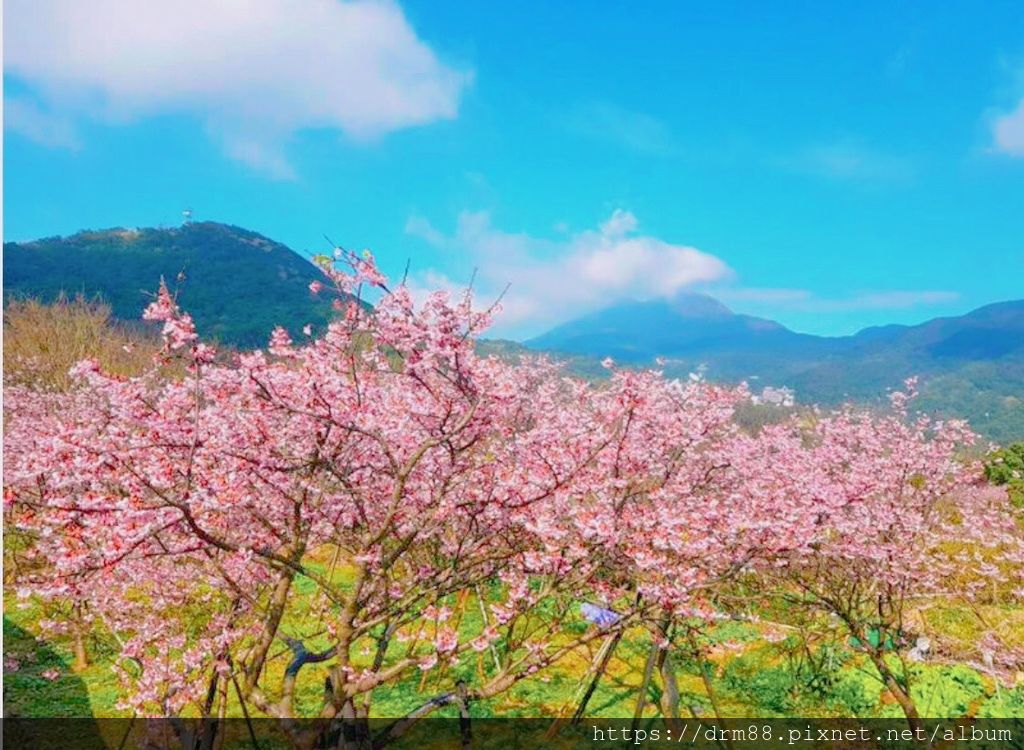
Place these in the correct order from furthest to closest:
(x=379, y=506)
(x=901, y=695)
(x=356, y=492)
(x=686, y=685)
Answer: (x=686, y=685) → (x=901, y=695) → (x=379, y=506) → (x=356, y=492)

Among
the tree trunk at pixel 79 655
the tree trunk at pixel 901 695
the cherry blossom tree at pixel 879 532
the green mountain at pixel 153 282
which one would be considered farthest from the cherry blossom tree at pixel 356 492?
the green mountain at pixel 153 282

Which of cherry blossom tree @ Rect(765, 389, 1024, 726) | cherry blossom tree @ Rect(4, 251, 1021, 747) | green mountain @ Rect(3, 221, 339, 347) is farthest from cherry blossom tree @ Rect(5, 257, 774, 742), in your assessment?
green mountain @ Rect(3, 221, 339, 347)

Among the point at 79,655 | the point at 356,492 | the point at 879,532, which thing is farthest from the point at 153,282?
the point at 879,532

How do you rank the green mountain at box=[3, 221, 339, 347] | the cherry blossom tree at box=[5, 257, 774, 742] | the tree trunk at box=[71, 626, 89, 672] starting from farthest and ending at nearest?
1. the green mountain at box=[3, 221, 339, 347]
2. the tree trunk at box=[71, 626, 89, 672]
3. the cherry blossom tree at box=[5, 257, 774, 742]

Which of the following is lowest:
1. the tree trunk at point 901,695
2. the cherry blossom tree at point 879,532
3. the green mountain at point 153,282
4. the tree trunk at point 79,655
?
the tree trunk at point 79,655

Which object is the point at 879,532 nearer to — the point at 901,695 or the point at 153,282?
the point at 901,695

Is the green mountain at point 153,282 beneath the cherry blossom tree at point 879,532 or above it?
above

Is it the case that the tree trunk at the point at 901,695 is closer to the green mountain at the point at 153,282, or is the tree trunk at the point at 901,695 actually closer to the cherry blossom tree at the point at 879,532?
the cherry blossom tree at the point at 879,532

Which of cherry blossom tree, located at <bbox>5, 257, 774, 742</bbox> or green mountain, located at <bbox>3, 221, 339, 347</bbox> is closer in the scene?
cherry blossom tree, located at <bbox>5, 257, 774, 742</bbox>

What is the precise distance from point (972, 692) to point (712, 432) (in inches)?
232

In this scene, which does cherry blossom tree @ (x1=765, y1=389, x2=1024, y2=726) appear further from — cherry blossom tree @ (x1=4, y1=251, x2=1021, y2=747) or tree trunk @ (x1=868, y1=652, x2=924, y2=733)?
cherry blossom tree @ (x1=4, y1=251, x2=1021, y2=747)

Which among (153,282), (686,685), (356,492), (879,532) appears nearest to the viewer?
(356,492)

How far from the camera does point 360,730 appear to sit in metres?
7.84

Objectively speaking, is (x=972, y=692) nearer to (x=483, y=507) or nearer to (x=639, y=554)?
(x=639, y=554)
